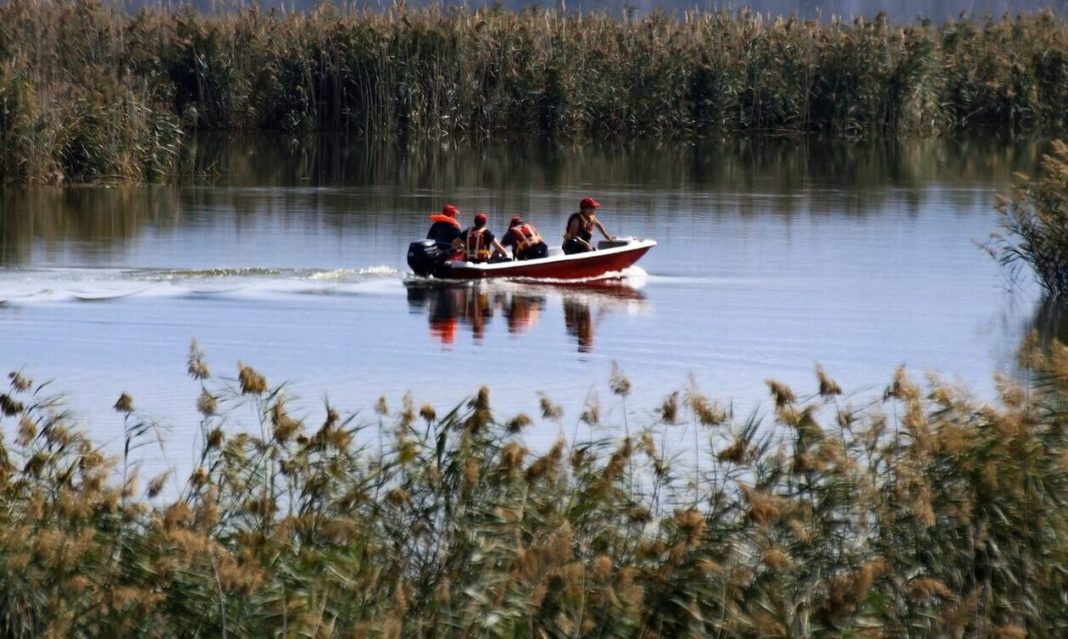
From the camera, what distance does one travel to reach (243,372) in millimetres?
8750

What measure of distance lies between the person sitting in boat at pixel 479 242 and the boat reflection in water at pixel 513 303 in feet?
1.01

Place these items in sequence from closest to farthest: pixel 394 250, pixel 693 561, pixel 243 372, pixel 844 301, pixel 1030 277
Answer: pixel 693 561, pixel 243 372, pixel 844 301, pixel 1030 277, pixel 394 250

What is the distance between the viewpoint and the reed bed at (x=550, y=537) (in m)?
7.74

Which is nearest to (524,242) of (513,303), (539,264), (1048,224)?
(539,264)

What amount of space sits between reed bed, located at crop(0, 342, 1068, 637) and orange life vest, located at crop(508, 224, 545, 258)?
571 inches

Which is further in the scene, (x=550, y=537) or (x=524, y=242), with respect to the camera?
(x=524, y=242)

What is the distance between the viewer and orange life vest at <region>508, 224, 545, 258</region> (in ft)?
78.9

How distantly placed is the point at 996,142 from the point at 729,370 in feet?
98.1

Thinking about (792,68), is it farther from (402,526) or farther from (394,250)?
(402,526)

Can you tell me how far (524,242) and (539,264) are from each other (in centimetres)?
37

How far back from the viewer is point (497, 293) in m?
23.2

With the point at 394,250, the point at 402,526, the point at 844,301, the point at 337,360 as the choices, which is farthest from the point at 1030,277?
the point at 402,526

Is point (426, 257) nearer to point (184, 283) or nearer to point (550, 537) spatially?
point (184, 283)

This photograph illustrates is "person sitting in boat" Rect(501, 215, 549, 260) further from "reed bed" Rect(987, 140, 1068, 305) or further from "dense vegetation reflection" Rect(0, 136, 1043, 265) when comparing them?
"reed bed" Rect(987, 140, 1068, 305)
